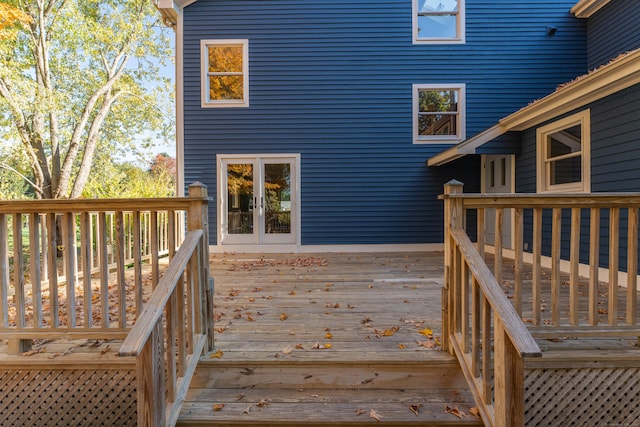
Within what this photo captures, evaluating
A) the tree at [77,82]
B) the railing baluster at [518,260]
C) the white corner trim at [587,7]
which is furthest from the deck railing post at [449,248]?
the tree at [77,82]

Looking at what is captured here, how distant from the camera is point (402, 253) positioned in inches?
281

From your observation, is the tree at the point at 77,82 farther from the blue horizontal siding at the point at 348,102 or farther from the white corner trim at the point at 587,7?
the white corner trim at the point at 587,7

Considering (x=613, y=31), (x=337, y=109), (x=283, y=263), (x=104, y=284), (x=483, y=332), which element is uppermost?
(x=613, y=31)

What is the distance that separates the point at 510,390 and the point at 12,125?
554 inches

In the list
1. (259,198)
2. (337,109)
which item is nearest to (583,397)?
(259,198)

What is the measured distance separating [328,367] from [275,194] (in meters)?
5.56

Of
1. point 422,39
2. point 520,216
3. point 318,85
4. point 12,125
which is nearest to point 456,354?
point 520,216

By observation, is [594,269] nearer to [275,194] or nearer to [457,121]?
[457,121]

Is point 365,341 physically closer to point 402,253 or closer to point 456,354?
point 456,354

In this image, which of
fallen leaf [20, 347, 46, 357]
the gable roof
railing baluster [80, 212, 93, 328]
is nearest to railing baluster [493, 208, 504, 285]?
railing baluster [80, 212, 93, 328]

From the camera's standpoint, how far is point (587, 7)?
695cm

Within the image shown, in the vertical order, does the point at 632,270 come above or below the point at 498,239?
below

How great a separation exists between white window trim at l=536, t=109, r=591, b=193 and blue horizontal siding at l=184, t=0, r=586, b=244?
1.74 m

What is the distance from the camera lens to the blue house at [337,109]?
24.2ft
